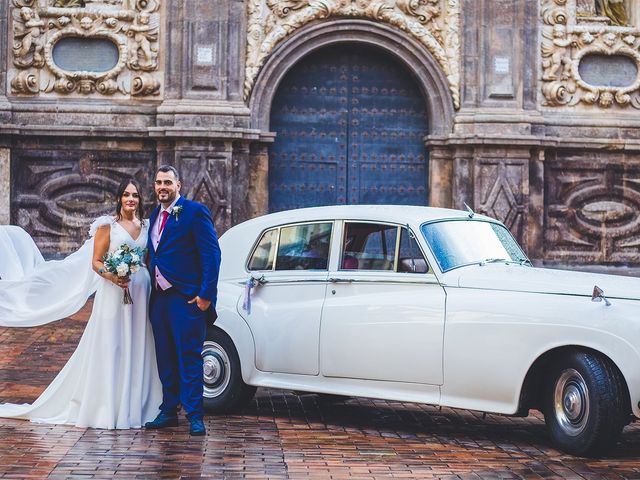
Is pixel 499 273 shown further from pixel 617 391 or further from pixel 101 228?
pixel 101 228

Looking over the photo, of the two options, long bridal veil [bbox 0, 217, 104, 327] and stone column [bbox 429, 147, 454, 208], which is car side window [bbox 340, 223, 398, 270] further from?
stone column [bbox 429, 147, 454, 208]

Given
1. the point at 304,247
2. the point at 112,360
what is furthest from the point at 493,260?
the point at 112,360

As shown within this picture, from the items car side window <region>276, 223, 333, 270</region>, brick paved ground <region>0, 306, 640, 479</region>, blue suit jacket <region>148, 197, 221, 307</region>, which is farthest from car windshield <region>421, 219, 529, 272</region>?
blue suit jacket <region>148, 197, 221, 307</region>

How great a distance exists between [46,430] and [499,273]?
3.51m

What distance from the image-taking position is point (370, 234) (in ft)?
31.6

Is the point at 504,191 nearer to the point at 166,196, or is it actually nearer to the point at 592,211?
the point at 592,211

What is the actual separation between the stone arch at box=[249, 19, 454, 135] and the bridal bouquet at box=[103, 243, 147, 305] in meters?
9.86

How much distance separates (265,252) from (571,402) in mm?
2990

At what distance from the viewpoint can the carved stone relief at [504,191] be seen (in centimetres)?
1895

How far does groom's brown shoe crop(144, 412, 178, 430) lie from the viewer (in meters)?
9.19

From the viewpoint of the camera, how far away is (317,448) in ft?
27.8

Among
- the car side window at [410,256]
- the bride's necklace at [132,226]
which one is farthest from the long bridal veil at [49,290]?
the car side window at [410,256]

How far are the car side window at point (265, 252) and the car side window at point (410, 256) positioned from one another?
127 cm

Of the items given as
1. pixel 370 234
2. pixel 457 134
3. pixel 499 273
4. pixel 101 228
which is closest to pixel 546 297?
pixel 499 273
